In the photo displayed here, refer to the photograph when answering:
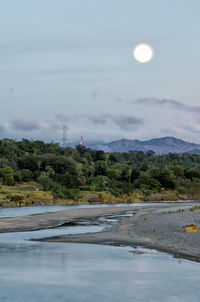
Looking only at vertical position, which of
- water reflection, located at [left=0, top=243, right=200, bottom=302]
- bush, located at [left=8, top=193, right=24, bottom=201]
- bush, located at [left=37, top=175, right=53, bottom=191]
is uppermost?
bush, located at [left=37, top=175, right=53, bottom=191]

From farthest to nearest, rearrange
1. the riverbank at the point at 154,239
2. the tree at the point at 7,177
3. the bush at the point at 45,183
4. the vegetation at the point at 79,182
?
the tree at the point at 7,177
the bush at the point at 45,183
the vegetation at the point at 79,182
the riverbank at the point at 154,239

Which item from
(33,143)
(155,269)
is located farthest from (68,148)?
(155,269)

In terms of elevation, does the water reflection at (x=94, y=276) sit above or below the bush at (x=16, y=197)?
below

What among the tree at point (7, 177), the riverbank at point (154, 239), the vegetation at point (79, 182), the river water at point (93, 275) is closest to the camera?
the river water at point (93, 275)

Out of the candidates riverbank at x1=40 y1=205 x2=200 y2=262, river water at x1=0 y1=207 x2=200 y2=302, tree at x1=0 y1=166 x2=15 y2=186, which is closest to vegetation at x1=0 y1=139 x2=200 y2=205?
tree at x1=0 y1=166 x2=15 y2=186

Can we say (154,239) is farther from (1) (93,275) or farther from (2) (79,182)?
(2) (79,182)

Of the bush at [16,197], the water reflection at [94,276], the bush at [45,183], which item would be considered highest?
the bush at [45,183]

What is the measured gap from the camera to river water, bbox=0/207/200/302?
1781cm

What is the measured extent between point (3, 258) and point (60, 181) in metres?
91.5

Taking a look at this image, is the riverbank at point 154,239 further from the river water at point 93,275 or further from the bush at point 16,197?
the bush at point 16,197

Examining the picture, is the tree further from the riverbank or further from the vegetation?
the riverbank

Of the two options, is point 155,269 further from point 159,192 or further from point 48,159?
point 48,159

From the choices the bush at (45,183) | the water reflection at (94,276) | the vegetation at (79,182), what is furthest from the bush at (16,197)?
the water reflection at (94,276)

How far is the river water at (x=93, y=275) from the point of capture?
701 inches
